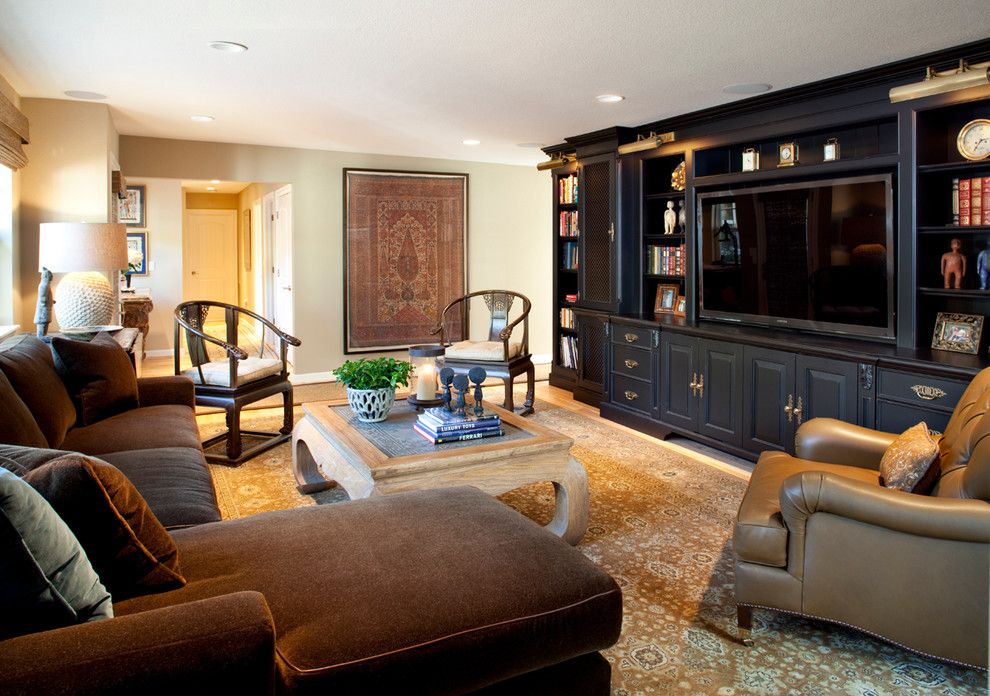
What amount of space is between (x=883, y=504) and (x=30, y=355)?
315 centimetres

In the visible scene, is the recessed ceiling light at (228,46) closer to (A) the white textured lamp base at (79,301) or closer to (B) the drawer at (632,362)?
(A) the white textured lamp base at (79,301)

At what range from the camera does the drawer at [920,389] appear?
3.27m

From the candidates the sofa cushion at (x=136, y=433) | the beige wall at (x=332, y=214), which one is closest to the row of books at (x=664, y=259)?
the beige wall at (x=332, y=214)

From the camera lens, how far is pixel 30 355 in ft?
9.86

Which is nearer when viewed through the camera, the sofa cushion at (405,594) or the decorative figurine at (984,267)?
the sofa cushion at (405,594)

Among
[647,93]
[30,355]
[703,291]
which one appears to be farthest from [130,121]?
[703,291]

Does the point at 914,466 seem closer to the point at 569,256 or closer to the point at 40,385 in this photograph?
the point at 40,385

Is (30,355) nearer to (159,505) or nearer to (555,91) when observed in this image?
(159,505)

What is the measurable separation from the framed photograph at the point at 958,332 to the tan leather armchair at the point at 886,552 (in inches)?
51.8

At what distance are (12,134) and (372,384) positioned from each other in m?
2.71

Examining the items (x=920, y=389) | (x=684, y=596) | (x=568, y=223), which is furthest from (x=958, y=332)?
(x=568, y=223)

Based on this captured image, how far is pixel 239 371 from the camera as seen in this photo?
4.45m

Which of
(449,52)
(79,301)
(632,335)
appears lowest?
(632,335)

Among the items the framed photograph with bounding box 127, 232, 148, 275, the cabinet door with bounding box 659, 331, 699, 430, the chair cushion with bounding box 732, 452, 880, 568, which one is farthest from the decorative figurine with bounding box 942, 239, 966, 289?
the framed photograph with bounding box 127, 232, 148, 275
